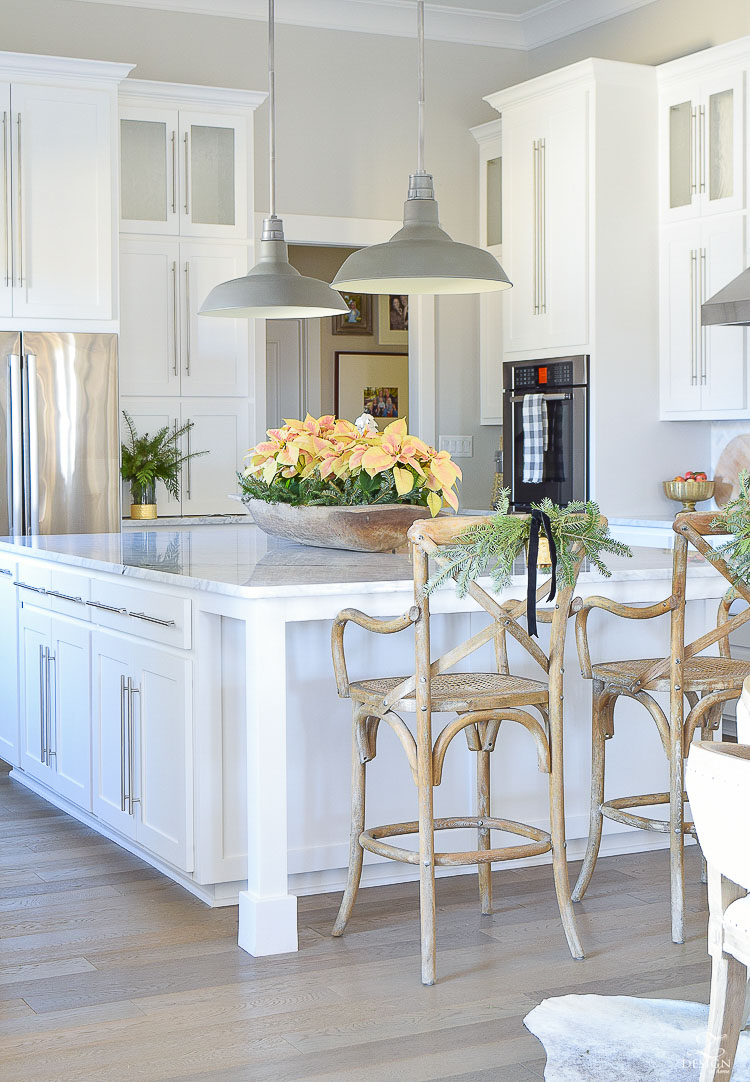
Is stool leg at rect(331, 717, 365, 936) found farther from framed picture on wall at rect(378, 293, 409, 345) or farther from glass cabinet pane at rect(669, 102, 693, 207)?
framed picture on wall at rect(378, 293, 409, 345)

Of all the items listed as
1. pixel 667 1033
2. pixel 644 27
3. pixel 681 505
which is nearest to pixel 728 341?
pixel 681 505

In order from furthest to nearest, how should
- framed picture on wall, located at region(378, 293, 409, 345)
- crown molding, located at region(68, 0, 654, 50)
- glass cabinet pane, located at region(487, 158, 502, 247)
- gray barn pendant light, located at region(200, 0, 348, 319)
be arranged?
framed picture on wall, located at region(378, 293, 409, 345)
glass cabinet pane, located at region(487, 158, 502, 247)
crown molding, located at region(68, 0, 654, 50)
gray barn pendant light, located at region(200, 0, 348, 319)

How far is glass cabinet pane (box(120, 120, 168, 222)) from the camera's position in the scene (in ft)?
19.3

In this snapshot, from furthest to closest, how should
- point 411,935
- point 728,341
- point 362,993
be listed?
1. point 728,341
2. point 411,935
3. point 362,993

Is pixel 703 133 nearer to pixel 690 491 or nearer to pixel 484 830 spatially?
pixel 690 491

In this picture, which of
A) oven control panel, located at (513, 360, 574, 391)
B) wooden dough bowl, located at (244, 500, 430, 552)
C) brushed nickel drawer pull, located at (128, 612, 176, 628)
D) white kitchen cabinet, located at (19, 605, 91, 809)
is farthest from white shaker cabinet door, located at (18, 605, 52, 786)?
oven control panel, located at (513, 360, 574, 391)

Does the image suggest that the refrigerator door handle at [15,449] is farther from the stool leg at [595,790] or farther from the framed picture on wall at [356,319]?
the framed picture on wall at [356,319]

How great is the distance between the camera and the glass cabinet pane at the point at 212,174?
5.96 meters

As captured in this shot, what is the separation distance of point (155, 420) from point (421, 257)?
109 inches

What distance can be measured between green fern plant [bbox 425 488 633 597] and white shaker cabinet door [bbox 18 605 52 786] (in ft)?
6.04

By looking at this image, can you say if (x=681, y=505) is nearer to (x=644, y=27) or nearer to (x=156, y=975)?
(x=644, y=27)

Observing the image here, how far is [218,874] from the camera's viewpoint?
3129mm

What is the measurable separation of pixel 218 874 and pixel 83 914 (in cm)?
33

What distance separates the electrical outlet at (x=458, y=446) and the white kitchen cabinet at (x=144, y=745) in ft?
11.4
